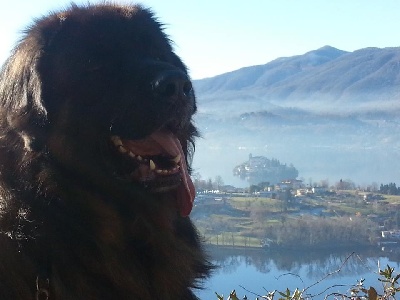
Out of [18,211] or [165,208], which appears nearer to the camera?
[18,211]

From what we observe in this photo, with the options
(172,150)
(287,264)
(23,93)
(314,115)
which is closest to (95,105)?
(23,93)

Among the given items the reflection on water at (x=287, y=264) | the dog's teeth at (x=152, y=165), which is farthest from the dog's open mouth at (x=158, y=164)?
the reflection on water at (x=287, y=264)

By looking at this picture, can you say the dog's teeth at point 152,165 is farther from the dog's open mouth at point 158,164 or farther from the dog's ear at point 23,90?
the dog's ear at point 23,90

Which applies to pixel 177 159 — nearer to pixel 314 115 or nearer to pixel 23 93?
pixel 23 93

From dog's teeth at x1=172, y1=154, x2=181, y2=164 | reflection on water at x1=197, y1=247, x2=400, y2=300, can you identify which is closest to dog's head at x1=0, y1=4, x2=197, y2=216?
dog's teeth at x1=172, y1=154, x2=181, y2=164

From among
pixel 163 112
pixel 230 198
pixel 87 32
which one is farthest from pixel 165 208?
pixel 230 198

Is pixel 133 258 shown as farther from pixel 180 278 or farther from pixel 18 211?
pixel 18 211
